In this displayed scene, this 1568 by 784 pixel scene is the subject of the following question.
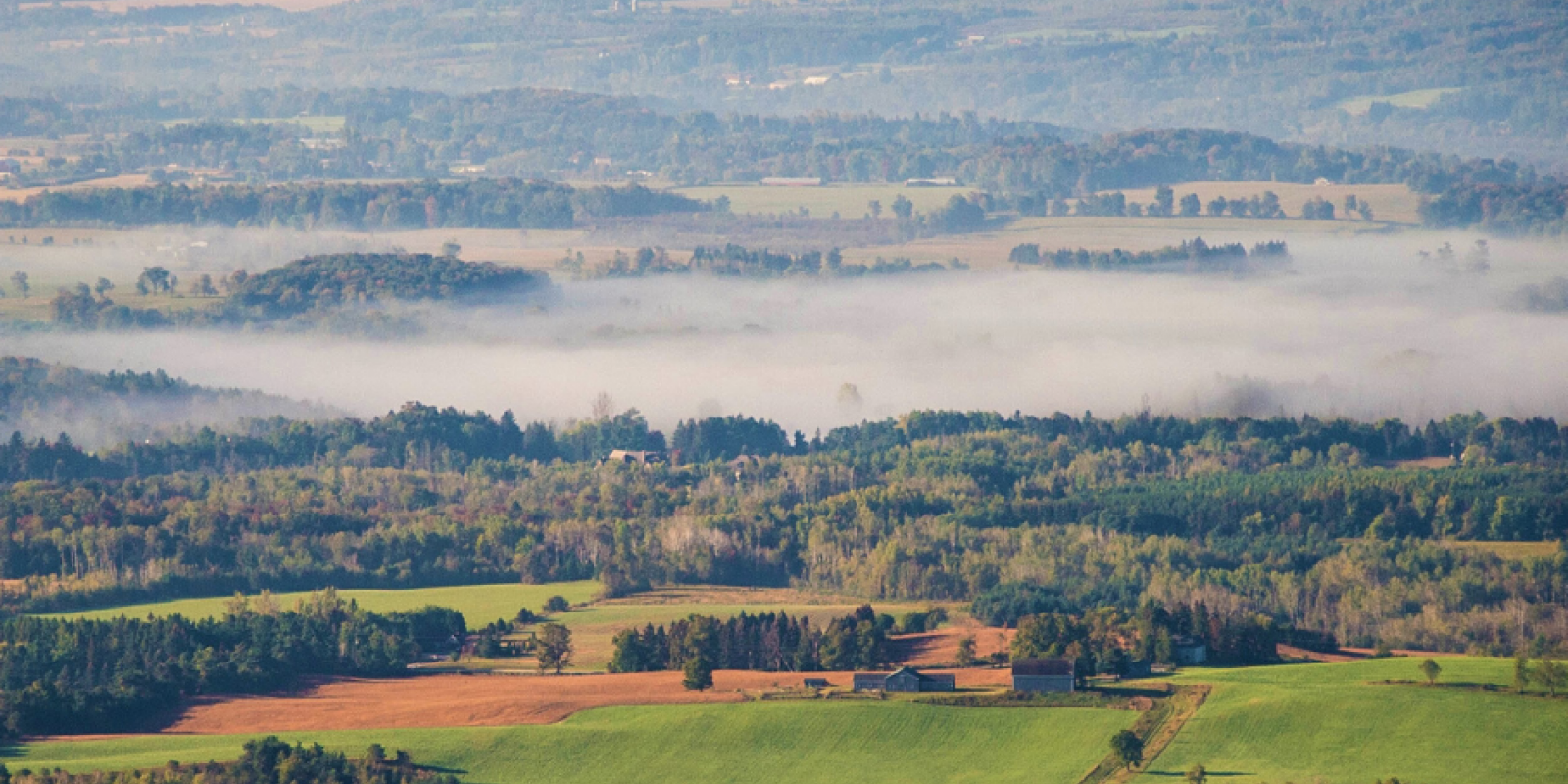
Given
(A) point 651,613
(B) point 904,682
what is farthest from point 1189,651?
(A) point 651,613

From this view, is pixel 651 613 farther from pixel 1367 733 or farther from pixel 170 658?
pixel 1367 733

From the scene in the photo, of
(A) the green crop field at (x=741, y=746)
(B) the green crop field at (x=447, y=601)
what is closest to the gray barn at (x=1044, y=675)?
(A) the green crop field at (x=741, y=746)

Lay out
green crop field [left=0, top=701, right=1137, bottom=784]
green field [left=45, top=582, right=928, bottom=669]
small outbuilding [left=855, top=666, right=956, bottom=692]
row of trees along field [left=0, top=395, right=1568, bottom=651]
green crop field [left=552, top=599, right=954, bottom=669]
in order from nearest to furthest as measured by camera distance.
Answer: green crop field [left=0, top=701, right=1137, bottom=784], small outbuilding [left=855, top=666, right=956, bottom=692], green crop field [left=552, top=599, right=954, bottom=669], green field [left=45, top=582, right=928, bottom=669], row of trees along field [left=0, top=395, right=1568, bottom=651]

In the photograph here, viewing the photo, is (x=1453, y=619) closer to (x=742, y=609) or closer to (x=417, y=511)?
(x=742, y=609)

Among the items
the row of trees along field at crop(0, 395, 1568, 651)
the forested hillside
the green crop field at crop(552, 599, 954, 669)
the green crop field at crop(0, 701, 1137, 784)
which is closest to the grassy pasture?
the green crop field at crop(552, 599, 954, 669)

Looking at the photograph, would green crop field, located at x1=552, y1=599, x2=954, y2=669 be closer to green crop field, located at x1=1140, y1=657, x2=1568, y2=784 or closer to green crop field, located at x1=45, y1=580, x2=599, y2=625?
green crop field, located at x1=45, y1=580, x2=599, y2=625

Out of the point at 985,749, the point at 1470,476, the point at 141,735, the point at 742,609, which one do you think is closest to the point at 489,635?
the point at 742,609

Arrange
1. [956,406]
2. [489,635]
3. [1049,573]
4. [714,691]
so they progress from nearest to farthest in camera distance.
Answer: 1. [714,691]
2. [489,635]
3. [1049,573]
4. [956,406]
